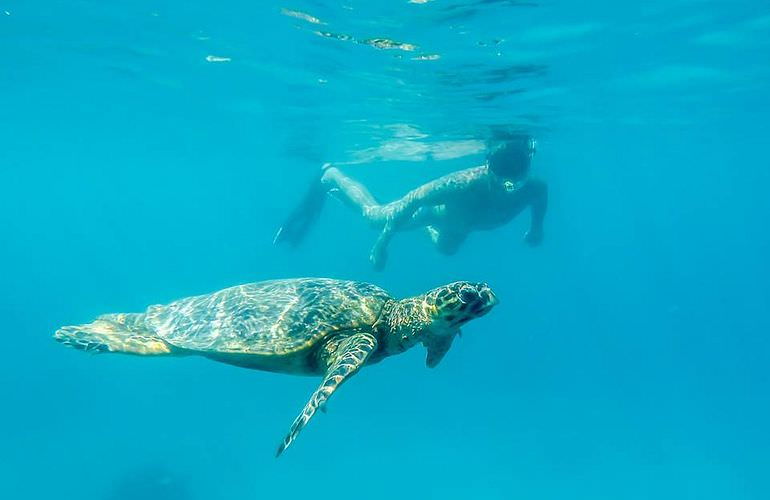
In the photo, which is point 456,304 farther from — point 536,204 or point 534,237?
point 534,237

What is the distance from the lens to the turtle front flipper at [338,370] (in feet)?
15.5

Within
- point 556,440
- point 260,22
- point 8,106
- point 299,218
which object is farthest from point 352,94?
point 556,440

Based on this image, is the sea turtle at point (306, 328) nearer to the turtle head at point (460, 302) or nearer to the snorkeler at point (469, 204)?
the turtle head at point (460, 302)

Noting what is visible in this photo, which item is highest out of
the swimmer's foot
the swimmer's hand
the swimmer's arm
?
the swimmer's arm

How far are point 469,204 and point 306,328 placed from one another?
989 centimetres

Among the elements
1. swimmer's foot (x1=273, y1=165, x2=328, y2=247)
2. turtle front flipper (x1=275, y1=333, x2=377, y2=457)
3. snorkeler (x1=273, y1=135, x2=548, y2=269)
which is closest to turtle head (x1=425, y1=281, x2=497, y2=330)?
turtle front flipper (x1=275, y1=333, x2=377, y2=457)

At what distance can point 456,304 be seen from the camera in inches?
221

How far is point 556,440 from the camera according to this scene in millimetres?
28734

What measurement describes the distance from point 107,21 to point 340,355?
39.1 ft

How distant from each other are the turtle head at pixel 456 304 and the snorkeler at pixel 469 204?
7783mm

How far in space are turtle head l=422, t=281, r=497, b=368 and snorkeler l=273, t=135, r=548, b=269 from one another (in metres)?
7.78

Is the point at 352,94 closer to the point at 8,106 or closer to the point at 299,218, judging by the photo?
the point at 299,218

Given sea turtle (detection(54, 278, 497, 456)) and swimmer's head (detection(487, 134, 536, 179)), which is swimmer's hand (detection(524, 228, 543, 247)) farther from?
sea turtle (detection(54, 278, 497, 456))

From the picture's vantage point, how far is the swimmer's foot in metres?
20.5
